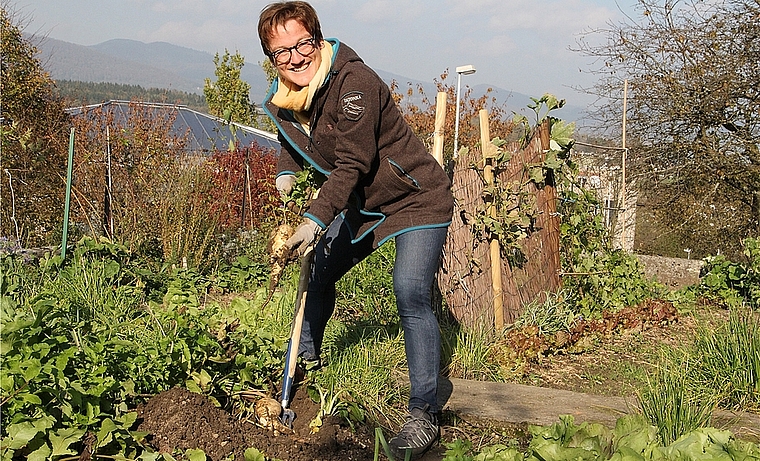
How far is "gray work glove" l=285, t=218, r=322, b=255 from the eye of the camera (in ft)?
8.11

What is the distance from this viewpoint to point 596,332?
197 inches

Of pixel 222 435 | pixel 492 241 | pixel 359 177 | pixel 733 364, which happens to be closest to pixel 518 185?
pixel 492 241

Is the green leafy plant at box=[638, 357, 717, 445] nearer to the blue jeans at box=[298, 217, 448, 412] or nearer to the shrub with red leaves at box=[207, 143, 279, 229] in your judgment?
the blue jeans at box=[298, 217, 448, 412]

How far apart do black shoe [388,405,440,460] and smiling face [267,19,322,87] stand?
1299 mm

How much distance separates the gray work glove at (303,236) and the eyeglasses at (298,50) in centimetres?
56

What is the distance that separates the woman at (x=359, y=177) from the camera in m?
2.54

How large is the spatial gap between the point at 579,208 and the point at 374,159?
10.1 ft

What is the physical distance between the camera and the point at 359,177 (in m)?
2.61

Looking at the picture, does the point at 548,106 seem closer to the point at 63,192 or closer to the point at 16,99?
the point at 63,192

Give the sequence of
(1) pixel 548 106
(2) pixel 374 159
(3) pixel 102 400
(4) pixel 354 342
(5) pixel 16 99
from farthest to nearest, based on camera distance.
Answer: (5) pixel 16 99 → (1) pixel 548 106 → (4) pixel 354 342 → (2) pixel 374 159 → (3) pixel 102 400

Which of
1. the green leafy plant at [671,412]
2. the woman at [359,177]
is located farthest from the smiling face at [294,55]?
the green leafy plant at [671,412]

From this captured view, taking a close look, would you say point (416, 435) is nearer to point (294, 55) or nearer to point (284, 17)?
point (294, 55)

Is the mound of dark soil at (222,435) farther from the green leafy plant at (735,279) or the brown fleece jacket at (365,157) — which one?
the green leafy plant at (735,279)

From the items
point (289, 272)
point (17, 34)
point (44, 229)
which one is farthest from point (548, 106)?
point (17, 34)
